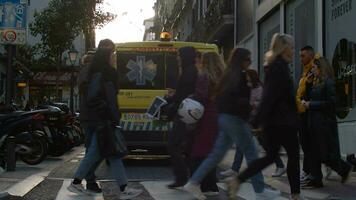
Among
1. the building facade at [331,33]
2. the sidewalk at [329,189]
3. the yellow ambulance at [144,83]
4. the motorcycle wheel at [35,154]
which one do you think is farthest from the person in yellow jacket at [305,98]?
the motorcycle wheel at [35,154]

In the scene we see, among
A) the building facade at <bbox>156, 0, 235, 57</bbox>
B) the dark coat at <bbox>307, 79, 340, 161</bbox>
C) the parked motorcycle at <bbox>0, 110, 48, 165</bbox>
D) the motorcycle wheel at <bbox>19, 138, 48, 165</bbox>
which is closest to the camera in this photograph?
the dark coat at <bbox>307, 79, 340, 161</bbox>

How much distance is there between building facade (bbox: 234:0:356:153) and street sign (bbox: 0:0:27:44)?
5.98 meters

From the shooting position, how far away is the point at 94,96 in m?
7.44

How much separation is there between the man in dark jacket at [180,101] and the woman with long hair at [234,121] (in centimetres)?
78

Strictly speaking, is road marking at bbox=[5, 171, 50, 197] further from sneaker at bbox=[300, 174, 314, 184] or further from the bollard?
sneaker at bbox=[300, 174, 314, 184]

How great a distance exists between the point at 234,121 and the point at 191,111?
66cm

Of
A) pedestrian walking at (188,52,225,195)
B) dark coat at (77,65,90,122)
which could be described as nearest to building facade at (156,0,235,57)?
dark coat at (77,65,90,122)

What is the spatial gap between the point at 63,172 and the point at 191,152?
3936mm

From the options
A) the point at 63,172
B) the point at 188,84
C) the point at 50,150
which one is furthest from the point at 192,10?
the point at 188,84

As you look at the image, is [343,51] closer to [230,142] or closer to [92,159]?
[230,142]

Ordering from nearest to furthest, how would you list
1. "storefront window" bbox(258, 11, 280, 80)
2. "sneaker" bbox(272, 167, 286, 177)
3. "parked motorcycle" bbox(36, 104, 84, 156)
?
"sneaker" bbox(272, 167, 286, 177) → "parked motorcycle" bbox(36, 104, 84, 156) → "storefront window" bbox(258, 11, 280, 80)

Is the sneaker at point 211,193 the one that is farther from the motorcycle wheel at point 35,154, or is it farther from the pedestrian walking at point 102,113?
the motorcycle wheel at point 35,154

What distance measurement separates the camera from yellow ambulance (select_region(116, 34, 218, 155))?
1192 centimetres

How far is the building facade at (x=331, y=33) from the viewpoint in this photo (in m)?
12.3
